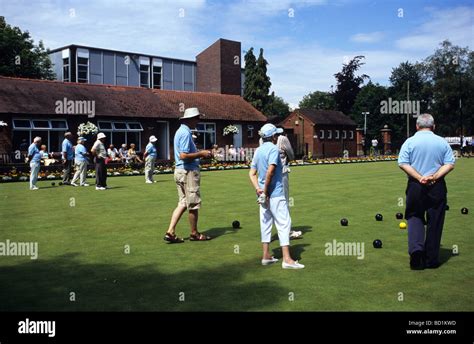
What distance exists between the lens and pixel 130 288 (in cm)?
588

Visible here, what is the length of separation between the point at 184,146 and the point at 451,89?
74.5 metres

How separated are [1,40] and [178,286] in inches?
1881

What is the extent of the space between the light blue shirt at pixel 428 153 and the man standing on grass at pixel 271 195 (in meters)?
1.90

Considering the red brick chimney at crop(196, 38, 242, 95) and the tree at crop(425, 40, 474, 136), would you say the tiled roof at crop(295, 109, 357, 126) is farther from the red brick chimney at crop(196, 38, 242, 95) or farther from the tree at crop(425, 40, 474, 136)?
the tree at crop(425, 40, 474, 136)

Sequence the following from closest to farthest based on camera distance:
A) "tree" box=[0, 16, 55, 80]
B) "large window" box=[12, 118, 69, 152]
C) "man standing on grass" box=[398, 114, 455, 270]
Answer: "man standing on grass" box=[398, 114, 455, 270]
"large window" box=[12, 118, 69, 152]
"tree" box=[0, 16, 55, 80]

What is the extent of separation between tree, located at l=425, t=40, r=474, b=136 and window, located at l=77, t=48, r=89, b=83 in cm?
5226

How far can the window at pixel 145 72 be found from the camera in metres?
55.8

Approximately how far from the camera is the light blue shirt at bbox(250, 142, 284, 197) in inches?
269

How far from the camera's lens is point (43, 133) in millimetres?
33719

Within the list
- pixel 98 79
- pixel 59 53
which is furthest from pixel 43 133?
pixel 59 53

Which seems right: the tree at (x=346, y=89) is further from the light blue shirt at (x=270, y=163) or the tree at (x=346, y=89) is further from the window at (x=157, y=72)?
the light blue shirt at (x=270, y=163)
